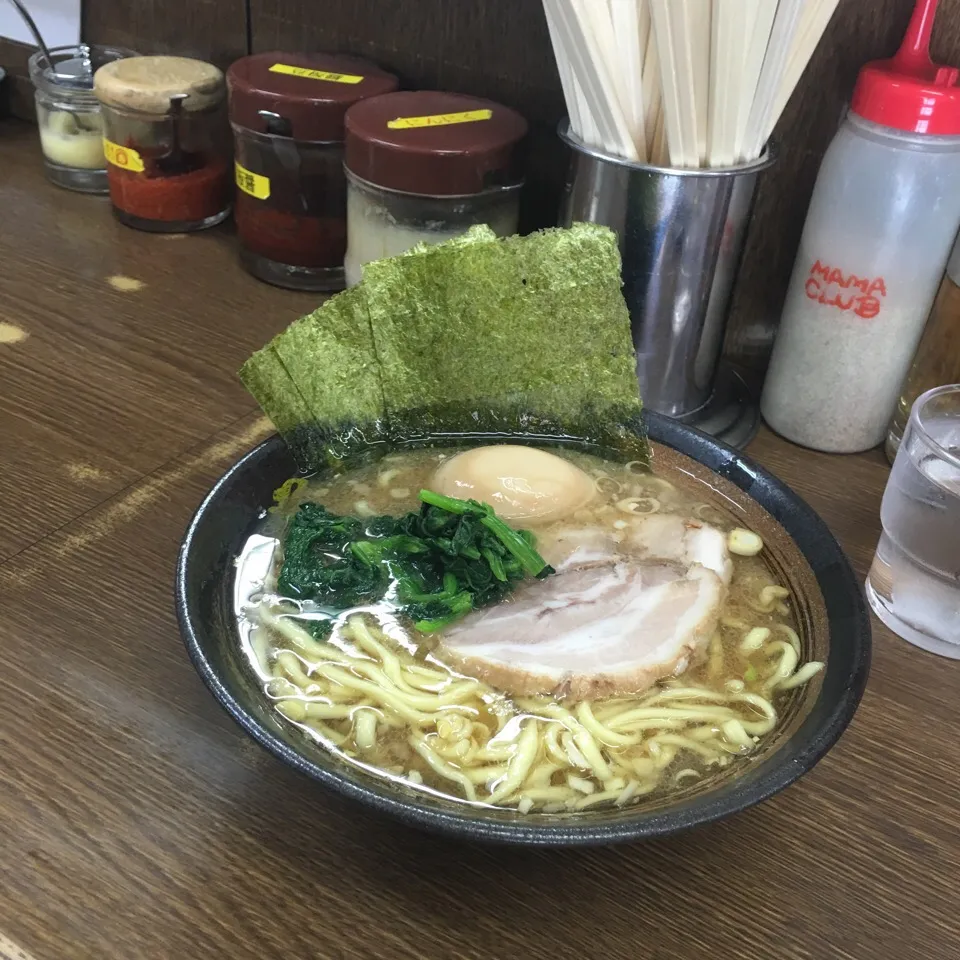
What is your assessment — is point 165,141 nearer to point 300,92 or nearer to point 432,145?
point 300,92

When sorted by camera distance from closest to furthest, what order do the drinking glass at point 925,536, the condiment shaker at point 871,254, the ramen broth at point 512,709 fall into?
1. the ramen broth at point 512,709
2. the drinking glass at point 925,536
3. the condiment shaker at point 871,254

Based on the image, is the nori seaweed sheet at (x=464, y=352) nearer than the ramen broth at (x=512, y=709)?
No

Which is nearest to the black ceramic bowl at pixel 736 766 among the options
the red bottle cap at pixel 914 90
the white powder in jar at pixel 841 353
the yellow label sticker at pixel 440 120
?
the white powder in jar at pixel 841 353

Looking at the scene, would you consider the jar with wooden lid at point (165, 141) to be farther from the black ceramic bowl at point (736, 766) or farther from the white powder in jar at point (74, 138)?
the black ceramic bowl at point (736, 766)

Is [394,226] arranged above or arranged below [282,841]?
above

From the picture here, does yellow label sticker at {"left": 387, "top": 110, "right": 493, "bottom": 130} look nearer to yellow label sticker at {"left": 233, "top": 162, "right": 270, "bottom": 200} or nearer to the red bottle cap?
yellow label sticker at {"left": 233, "top": 162, "right": 270, "bottom": 200}

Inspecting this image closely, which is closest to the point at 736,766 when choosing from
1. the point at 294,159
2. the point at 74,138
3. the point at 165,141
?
the point at 294,159

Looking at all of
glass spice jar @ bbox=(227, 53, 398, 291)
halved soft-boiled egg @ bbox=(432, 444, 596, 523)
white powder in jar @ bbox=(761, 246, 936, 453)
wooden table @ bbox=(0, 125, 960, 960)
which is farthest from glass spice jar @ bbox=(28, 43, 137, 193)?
white powder in jar @ bbox=(761, 246, 936, 453)

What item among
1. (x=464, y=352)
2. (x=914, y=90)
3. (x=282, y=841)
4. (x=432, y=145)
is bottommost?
(x=282, y=841)
